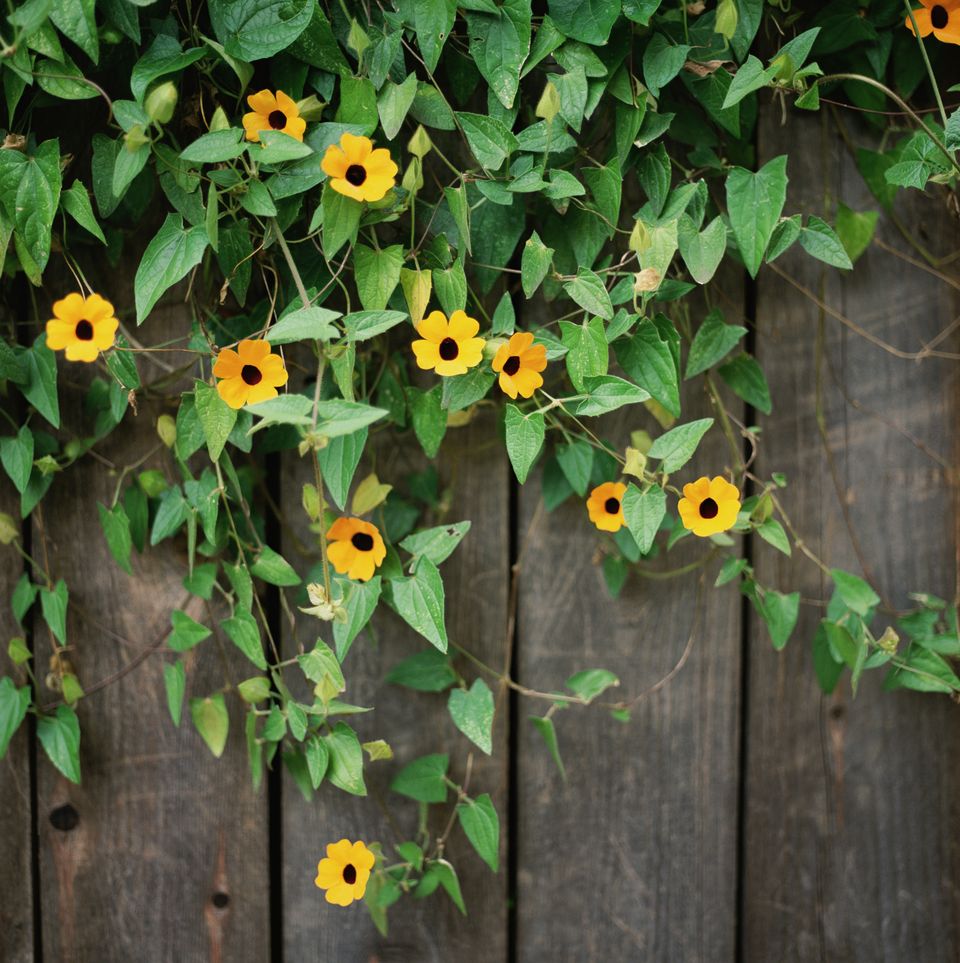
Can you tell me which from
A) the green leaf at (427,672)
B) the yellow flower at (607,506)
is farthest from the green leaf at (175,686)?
the yellow flower at (607,506)

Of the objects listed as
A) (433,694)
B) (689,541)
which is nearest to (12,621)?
(433,694)

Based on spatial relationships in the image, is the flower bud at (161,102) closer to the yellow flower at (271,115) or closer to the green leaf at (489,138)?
the yellow flower at (271,115)

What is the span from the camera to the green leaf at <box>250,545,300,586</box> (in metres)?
0.87

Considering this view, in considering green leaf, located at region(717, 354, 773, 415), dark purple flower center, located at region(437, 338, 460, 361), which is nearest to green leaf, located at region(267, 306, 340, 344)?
dark purple flower center, located at region(437, 338, 460, 361)

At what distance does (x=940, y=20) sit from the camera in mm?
854

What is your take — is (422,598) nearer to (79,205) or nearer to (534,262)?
(534,262)

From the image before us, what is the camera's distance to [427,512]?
3.24 feet

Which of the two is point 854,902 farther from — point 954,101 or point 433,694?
point 954,101

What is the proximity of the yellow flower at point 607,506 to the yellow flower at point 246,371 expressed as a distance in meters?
0.31

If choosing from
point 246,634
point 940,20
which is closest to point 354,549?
point 246,634

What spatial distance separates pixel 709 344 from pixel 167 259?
19.8 inches

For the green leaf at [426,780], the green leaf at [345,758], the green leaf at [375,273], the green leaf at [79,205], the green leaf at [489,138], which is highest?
the green leaf at [489,138]

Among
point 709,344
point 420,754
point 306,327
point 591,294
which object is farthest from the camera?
point 420,754

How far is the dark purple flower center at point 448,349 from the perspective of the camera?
0.78 metres
